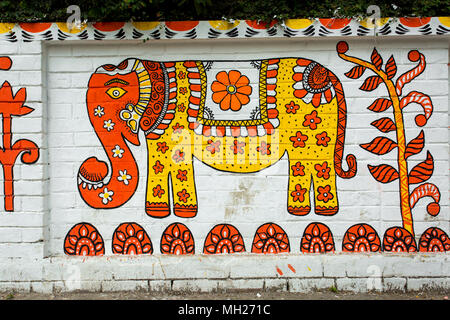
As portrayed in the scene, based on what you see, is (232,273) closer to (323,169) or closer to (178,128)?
(323,169)

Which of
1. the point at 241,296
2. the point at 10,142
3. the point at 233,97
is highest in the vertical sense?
the point at 233,97

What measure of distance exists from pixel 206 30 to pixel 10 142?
2.23m

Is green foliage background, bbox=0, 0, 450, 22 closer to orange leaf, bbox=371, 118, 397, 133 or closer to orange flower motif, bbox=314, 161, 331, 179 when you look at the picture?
orange leaf, bbox=371, 118, 397, 133

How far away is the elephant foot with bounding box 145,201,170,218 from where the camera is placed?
449 centimetres

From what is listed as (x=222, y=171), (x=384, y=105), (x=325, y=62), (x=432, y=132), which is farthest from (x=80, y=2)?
(x=432, y=132)

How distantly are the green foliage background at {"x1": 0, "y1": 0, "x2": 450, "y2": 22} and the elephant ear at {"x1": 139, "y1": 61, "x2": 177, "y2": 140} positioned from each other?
0.49 metres

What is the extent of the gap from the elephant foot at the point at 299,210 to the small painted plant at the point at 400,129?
2.46ft

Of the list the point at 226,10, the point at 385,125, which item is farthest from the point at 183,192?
the point at 385,125

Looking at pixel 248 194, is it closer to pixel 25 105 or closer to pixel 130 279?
pixel 130 279

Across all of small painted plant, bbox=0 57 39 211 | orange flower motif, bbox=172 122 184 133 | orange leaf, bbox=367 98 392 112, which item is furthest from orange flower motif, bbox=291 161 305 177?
small painted plant, bbox=0 57 39 211

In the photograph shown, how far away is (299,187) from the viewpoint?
4.48 m

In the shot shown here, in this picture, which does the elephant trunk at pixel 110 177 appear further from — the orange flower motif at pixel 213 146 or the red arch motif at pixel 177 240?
the orange flower motif at pixel 213 146

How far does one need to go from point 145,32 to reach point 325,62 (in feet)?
5.97

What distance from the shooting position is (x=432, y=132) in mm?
4449
